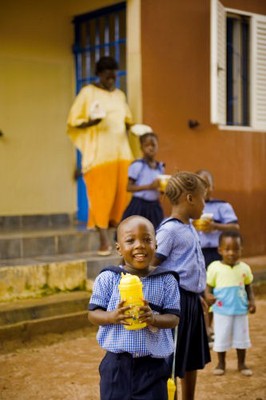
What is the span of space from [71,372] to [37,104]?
4119 millimetres

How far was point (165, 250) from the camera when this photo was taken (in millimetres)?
2973

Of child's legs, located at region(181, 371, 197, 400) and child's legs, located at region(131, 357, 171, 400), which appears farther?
child's legs, located at region(181, 371, 197, 400)

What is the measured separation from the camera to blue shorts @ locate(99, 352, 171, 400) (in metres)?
2.28

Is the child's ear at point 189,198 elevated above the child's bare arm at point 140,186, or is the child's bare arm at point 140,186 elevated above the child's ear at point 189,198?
the child's ear at point 189,198

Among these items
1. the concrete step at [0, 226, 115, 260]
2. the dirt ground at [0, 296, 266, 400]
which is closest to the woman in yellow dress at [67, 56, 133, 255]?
the concrete step at [0, 226, 115, 260]

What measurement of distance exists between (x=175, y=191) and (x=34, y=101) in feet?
15.8

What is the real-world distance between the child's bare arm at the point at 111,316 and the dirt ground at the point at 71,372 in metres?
1.64

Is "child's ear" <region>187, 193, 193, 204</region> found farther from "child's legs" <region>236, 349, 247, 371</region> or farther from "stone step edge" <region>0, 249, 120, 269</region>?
"stone step edge" <region>0, 249, 120, 269</region>

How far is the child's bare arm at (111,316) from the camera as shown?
84.2 inches

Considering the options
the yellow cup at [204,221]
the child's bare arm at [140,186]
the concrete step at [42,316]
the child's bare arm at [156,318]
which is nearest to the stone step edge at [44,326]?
the concrete step at [42,316]

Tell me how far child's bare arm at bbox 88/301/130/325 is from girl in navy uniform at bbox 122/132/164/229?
3322 mm

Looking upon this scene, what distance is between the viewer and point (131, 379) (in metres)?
2.29

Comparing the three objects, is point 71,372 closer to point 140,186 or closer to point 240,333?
point 240,333

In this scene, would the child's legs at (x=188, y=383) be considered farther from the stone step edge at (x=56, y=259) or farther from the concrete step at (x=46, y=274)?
the stone step edge at (x=56, y=259)
